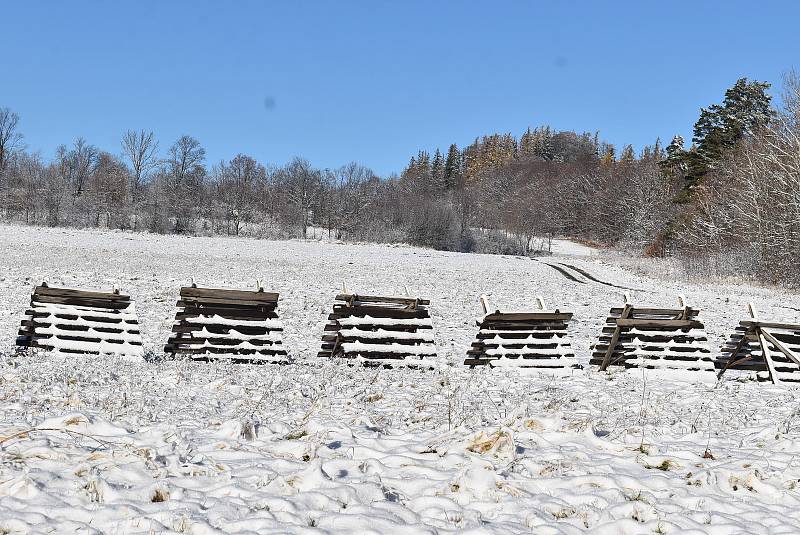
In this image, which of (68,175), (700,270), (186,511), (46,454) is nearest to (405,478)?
(186,511)

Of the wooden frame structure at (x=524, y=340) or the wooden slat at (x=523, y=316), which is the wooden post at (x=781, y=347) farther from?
the wooden slat at (x=523, y=316)

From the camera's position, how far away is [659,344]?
45.1ft

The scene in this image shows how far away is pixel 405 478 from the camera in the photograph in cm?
622

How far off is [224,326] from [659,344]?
846 centimetres

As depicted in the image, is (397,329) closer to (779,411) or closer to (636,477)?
(779,411)

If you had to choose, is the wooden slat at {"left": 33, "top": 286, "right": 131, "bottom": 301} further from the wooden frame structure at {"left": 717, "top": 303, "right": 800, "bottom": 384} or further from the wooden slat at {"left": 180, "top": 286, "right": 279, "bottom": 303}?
the wooden frame structure at {"left": 717, "top": 303, "right": 800, "bottom": 384}

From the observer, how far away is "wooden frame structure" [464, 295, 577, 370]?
13.6m

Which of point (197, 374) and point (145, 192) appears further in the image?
point (145, 192)

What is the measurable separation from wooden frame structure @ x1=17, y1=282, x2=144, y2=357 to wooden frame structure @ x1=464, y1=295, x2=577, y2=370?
6584 mm

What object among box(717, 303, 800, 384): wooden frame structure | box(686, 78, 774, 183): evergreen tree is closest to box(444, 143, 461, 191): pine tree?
box(686, 78, 774, 183): evergreen tree

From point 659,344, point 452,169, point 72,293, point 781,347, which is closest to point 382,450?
point 659,344

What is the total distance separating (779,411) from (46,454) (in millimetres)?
9152

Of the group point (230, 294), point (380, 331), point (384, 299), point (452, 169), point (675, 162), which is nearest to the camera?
point (230, 294)

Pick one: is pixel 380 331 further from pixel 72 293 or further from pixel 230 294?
pixel 72 293
